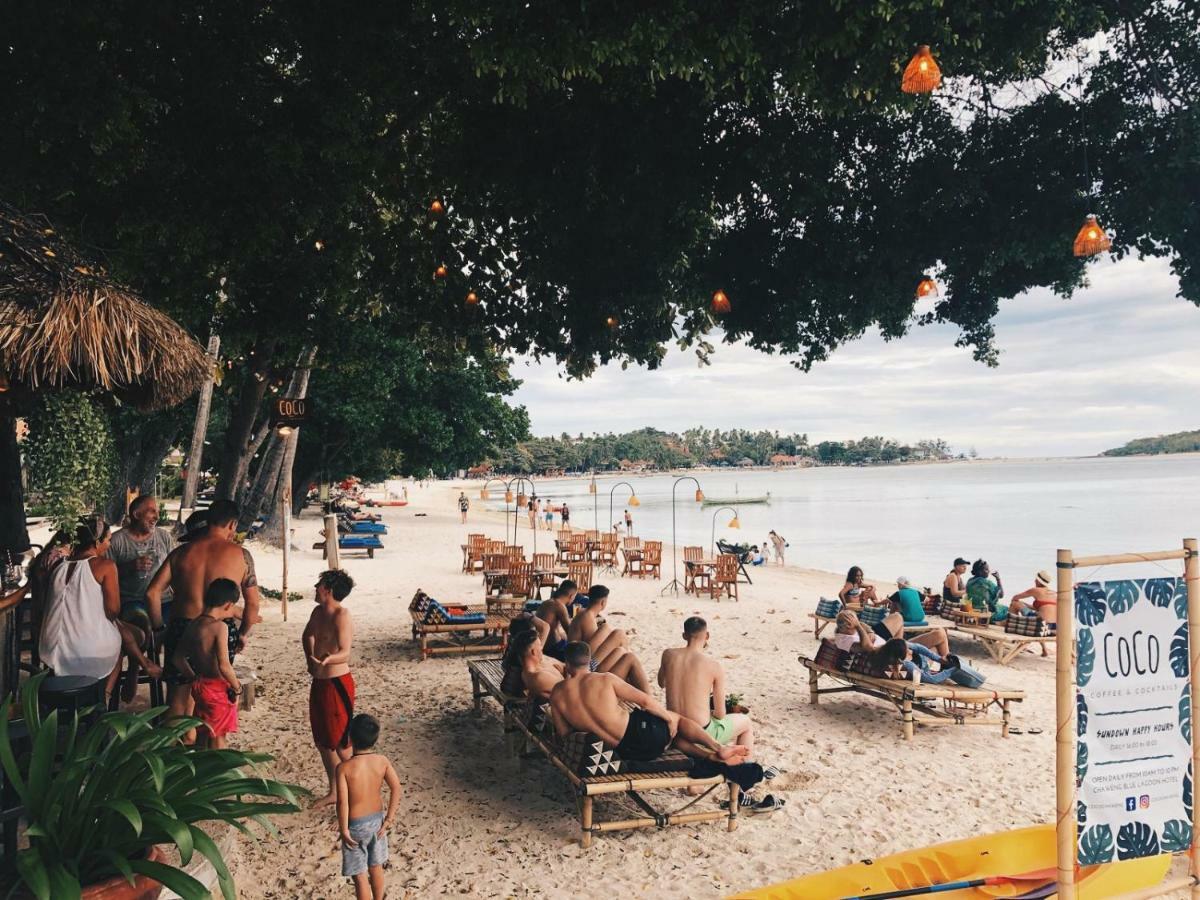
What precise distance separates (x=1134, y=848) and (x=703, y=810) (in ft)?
8.75

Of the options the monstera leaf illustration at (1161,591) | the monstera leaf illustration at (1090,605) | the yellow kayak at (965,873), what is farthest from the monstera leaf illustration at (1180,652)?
the yellow kayak at (965,873)

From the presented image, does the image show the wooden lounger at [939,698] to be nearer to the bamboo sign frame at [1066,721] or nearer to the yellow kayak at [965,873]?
the yellow kayak at [965,873]

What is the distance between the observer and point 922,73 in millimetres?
5133

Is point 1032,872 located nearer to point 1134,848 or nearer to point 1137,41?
point 1134,848

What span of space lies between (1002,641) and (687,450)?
176869mm

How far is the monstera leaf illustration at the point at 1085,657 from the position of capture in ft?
11.1

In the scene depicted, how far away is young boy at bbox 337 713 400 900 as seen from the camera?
3.93 meters

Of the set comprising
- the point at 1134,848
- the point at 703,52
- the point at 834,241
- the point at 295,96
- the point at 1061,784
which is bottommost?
the point at 1134,848

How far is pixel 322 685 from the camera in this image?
5.49 m

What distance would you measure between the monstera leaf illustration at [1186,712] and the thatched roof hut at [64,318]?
5.69 meters

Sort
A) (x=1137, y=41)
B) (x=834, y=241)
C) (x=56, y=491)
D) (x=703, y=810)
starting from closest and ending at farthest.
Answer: (x=703, y=810)
(x=1137, y=41)
(x=834, y=241)
(x=56, y=491)

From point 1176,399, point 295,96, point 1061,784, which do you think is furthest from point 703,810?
point 1176,399

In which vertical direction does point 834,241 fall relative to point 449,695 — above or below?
above

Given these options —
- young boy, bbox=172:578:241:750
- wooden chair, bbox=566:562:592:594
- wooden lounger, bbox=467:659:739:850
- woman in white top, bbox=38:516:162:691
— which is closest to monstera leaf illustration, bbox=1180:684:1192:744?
wooden lounger, bbox=467:659:739:850
